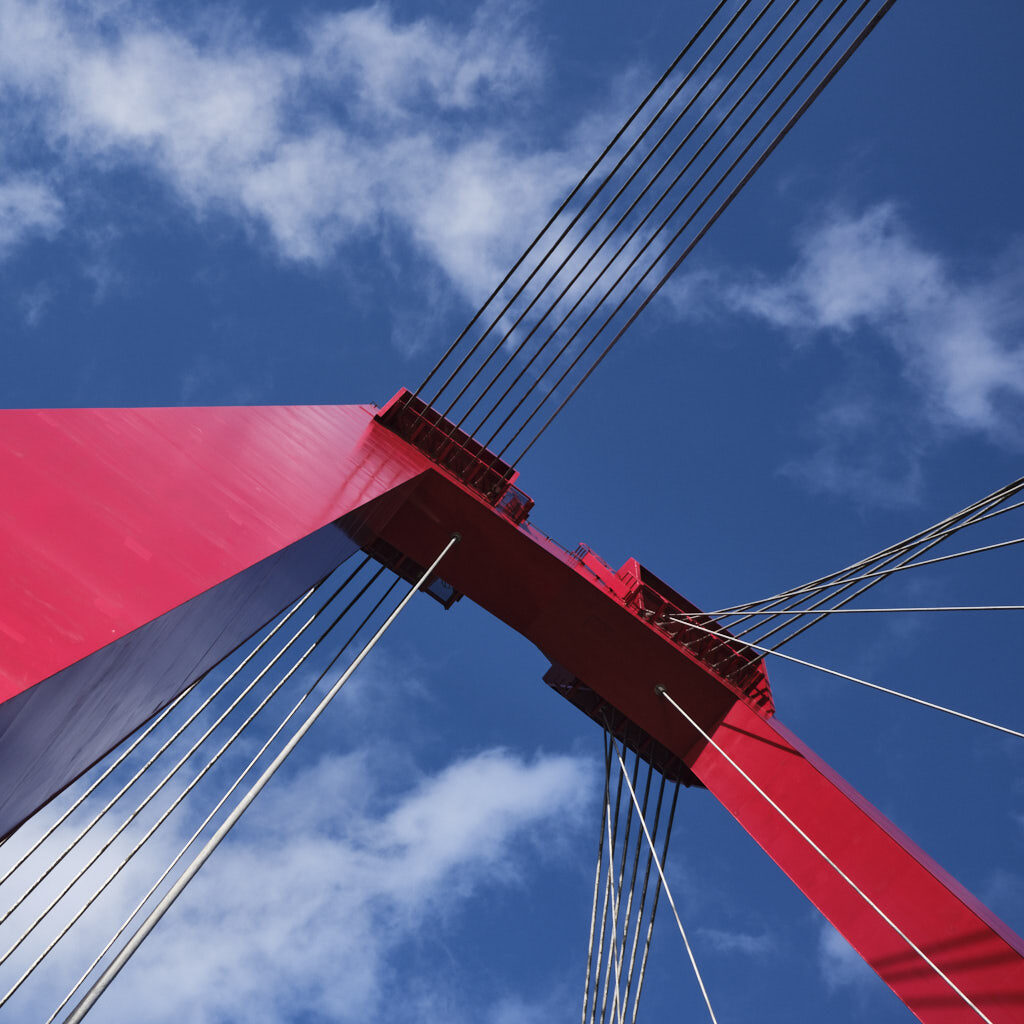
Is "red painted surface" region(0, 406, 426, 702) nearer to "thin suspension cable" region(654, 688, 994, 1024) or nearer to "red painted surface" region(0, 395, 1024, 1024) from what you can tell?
"red painted surface" region(0, 395, 1024, 1024)

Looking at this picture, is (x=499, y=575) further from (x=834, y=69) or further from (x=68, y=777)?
(x=834, y=69)

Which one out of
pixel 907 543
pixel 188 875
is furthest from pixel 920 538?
pixel 188 875

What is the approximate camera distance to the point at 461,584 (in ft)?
38.1

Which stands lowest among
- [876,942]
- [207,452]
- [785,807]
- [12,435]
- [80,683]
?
[80,683]

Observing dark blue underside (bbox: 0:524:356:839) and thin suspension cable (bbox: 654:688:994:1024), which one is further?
thin suspension cable (bbox: 654:688:994:1024)

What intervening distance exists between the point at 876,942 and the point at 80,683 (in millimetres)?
7350

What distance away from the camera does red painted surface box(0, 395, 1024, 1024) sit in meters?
4.55

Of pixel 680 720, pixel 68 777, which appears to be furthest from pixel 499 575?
pixel 68 777

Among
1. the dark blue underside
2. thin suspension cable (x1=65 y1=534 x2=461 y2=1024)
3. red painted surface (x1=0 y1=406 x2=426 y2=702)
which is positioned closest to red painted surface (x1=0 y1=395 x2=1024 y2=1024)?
red painted surface (x1=0 y1=406 x2=426 y2=702)

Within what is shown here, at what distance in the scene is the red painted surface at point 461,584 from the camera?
455 cm

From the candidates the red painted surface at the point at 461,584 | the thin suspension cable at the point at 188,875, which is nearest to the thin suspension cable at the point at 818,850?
the red painted surface at the point at 461,584

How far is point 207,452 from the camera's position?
6453mm

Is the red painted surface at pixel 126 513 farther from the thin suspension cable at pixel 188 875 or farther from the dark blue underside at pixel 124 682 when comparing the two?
the thin suspension cable at pixel 188 875

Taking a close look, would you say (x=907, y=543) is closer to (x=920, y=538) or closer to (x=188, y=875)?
(x=920, y=538)
